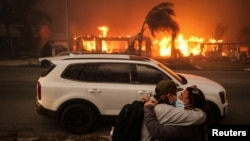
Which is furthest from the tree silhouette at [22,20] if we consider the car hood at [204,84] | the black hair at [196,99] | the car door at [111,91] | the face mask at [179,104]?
the black hair at [196,99]

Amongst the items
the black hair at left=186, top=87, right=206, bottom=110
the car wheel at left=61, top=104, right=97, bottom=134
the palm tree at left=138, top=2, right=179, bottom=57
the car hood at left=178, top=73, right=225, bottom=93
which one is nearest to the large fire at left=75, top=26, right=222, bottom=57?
the palm tree at left=138, top=2, right=179, bottom=57

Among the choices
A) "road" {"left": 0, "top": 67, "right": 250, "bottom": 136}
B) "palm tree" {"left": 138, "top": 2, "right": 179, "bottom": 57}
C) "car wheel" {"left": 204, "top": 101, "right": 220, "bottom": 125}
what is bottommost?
"road" {"left": 0, "top": 67, "right": 250, "bottom": 136}

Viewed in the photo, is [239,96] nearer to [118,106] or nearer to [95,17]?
[118,106]

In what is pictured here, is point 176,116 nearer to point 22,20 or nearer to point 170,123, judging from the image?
point 170,123

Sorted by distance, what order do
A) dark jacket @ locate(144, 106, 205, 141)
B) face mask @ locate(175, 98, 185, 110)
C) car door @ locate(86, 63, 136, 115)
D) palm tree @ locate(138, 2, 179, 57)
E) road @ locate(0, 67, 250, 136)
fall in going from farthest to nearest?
palm tree @ locate(138, 2, 179, 57) < road @ locate(0, 67, 250, 136) < car door @ locate(86, 63, 136, 115) < face mask @ locate(175, 98, 185, 110) < dark jacket @ locate(144, 106, 205, 141)

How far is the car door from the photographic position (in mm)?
7566

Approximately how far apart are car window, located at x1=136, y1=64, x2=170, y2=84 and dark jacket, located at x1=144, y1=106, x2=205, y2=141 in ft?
13.5

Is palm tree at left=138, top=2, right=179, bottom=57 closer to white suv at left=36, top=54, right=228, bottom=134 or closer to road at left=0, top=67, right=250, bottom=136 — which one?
road at left=0, top=67, right=250, bottom=136

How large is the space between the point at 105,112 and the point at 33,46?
31.5 meters

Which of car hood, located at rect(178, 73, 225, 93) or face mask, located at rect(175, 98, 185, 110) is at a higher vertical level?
face mask, located at rect(175, 98, 185, 110)

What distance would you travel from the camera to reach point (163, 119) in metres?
3.57

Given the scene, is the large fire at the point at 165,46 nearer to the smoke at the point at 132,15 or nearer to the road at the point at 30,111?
the smoke at the point at 132,15

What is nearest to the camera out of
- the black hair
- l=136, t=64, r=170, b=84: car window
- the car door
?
the black hair

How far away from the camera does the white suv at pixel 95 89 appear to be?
7.57m
